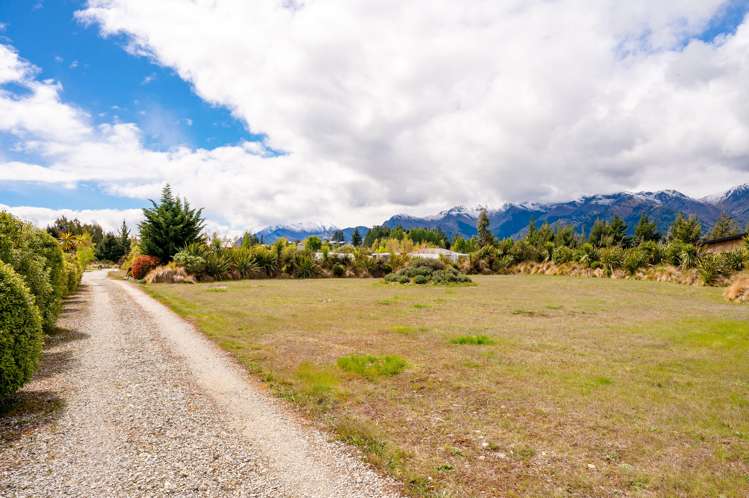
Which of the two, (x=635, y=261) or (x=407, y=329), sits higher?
(x=635, y=261)

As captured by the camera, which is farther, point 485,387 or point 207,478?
point 485,387

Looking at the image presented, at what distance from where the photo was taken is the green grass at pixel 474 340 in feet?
29.6

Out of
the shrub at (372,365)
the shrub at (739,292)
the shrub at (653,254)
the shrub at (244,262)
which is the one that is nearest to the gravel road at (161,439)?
the shrub at (372,365)

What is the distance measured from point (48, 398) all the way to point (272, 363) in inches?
132

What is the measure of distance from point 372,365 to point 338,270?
27889 mm

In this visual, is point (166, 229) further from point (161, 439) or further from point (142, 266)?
point (161, 439)

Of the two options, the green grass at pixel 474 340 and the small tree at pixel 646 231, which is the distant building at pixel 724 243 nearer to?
the green grass at pixel 474 340

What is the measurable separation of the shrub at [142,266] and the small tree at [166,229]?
1173mm

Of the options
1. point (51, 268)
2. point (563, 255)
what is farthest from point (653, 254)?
point (51, 268)

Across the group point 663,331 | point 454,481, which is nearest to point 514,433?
point 454,481

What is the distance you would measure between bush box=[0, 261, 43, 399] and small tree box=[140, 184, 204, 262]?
2742 cm

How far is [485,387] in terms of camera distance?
6262 millimetres

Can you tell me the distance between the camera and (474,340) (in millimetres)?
9148

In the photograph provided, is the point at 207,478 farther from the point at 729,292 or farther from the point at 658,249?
the point at 658,249
